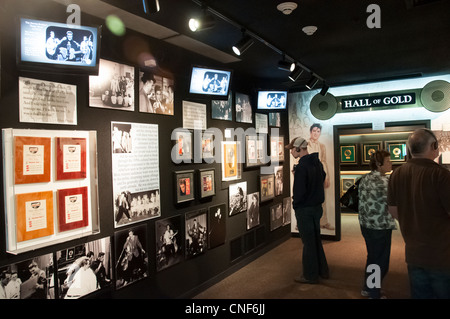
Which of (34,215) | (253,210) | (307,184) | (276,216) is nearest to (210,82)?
(307,184)

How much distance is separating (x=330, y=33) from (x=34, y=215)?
356 centimetres

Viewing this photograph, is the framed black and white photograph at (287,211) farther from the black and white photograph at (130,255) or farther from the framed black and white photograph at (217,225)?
the black and white photograph at (130,255)

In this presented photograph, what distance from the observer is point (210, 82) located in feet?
13.1

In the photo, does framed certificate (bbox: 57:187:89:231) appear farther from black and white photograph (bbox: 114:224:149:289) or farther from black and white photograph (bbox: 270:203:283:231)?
black and white photograph (bbox: 270:203:283:231)

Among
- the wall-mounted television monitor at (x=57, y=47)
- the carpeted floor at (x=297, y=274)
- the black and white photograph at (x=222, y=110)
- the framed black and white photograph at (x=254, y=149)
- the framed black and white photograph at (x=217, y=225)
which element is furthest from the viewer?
the framed black and white photograph at (x=254, y=149)

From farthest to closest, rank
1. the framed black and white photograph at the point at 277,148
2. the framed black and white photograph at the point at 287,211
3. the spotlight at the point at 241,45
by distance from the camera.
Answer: the framed black and white photograph at the point at 287,211 → the framed black and white photograph at the point at 277,148 → the spotlight at the point at 241,45

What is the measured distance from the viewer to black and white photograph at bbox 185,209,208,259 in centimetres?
411

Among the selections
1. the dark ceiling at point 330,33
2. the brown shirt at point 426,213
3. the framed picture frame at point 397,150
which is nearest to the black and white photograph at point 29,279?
the dark ceiling at point 330,33

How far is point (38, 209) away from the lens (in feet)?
8.29

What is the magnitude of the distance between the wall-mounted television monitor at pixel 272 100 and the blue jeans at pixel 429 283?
3.73 m

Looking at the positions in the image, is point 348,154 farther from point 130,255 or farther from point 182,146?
point 130,255

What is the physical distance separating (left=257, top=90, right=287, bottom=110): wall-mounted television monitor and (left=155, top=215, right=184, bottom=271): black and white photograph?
258 centimetres

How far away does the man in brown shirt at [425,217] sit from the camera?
2162 millimetres
